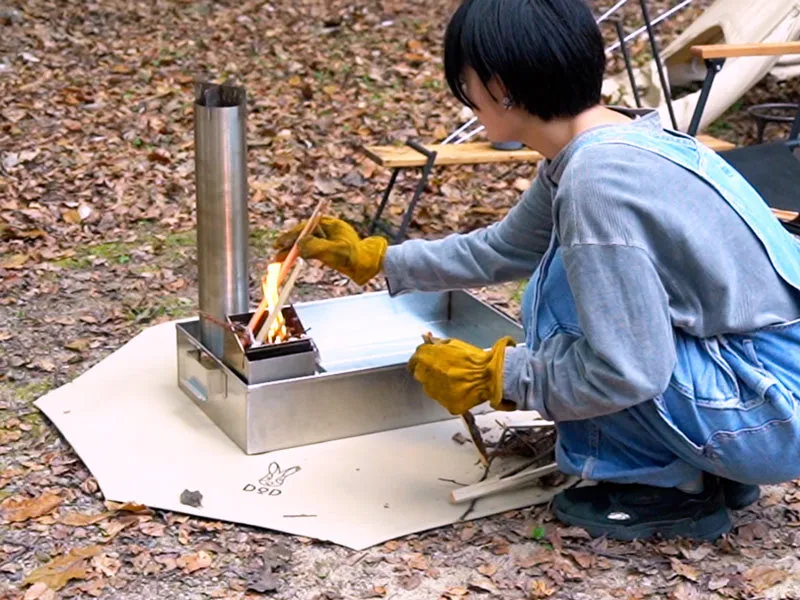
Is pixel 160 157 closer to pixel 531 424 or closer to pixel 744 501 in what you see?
pixel 531 424

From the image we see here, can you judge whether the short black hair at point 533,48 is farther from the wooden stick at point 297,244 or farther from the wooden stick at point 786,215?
the wooden stick at point 786,215

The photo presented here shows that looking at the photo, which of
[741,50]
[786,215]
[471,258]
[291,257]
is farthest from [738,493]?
[741,50]

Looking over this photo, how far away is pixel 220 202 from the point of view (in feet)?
11.2

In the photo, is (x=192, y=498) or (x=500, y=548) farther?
(x=192, y=498)

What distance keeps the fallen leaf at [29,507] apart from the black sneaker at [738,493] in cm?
175

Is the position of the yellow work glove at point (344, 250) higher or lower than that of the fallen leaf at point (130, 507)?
higher

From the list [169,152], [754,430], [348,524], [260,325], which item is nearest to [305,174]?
[169,152]

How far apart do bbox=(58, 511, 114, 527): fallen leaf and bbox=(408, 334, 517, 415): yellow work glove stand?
2.98 feet

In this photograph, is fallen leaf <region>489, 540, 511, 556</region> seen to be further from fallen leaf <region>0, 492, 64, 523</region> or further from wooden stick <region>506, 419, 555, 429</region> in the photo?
fallen leaf <region>0, 492, 64, 523</region>

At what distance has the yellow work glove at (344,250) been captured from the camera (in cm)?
333

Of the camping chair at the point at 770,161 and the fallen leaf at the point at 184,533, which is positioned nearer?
the fallen leaf at the point at 184,533

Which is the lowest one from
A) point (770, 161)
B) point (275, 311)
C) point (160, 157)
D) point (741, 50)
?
point (160, 157)

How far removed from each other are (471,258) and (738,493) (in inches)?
37.7

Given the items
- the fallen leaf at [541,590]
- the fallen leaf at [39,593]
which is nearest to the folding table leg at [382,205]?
the fallen leaf at [541,590]
